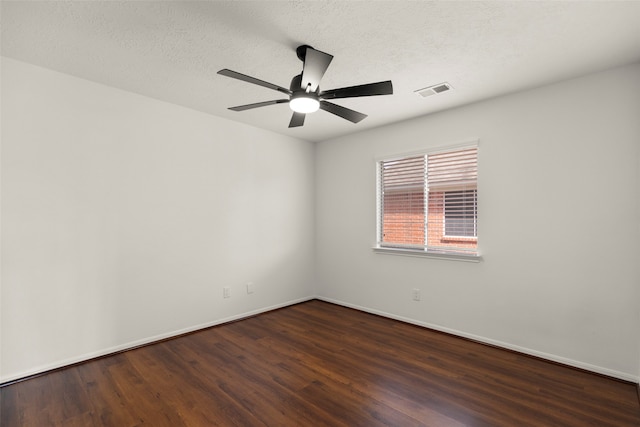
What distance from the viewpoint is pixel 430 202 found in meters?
3.76

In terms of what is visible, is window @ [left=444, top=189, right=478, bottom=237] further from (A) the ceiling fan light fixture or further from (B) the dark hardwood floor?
(A) the ceiling fan light fixture

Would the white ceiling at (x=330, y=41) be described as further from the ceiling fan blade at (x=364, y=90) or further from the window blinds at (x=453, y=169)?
the window blinds at (x=453, y=169)

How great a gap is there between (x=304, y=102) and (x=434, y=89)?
58.6 inches

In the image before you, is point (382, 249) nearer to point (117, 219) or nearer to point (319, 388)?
point (319, 388)

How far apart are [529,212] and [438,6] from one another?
2118 millimetres

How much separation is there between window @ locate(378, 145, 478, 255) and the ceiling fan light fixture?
6.55ft

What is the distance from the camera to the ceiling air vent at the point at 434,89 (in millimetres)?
2895

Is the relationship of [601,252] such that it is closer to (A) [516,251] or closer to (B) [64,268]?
(A) [516,251]

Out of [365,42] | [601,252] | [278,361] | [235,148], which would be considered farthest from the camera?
[235,148]

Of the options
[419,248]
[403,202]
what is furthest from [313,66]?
[419,248]

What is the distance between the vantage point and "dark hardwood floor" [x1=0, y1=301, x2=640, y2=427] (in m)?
2.02

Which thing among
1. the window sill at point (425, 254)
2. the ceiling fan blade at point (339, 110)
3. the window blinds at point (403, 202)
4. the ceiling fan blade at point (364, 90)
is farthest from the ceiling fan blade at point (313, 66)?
the window sill at point (425, 254)

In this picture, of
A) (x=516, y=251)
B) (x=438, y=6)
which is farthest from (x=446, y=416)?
(x=438, y=6)

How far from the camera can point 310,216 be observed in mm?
4996
